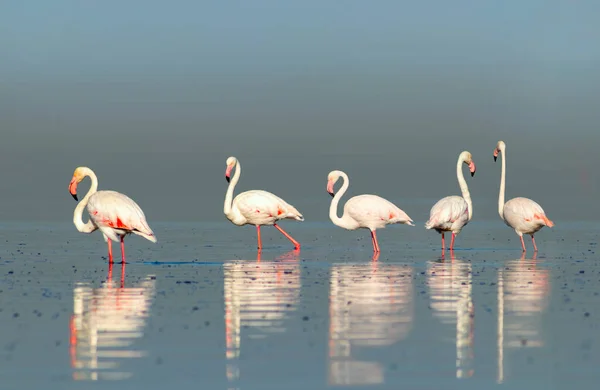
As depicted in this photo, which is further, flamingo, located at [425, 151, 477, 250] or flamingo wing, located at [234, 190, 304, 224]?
flamingo wing, located at [234, 190, 304, 224]

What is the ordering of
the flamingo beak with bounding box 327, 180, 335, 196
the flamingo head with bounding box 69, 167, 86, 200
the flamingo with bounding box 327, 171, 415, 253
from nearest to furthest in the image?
the flamingo head with bounding box 69, 167, 86, 200
the flamingo with bounding box 327, 171, 415, 253
the flamingo beak with bounding box 327, 180, 335, 196

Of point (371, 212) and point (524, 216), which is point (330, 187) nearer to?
point (371, 212)

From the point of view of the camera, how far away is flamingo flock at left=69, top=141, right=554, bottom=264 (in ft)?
70.4

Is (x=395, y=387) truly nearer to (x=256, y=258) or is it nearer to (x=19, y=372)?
(x=19, y=372)

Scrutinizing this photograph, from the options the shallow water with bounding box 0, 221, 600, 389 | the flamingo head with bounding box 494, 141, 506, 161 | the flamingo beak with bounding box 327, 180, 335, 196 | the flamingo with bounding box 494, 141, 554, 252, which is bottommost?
the shallow water with bounding box 0, 221, 600, 389

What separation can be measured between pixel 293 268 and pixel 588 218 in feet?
103

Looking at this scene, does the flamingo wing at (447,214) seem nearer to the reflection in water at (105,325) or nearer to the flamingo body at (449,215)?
the flamingo body at (449,215)

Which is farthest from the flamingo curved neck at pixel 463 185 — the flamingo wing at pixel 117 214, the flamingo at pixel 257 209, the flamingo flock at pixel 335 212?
the flamingo wing at pixel 117 214

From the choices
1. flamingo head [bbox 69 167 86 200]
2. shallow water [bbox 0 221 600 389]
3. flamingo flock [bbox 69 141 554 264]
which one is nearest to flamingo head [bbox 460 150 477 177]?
flamingo flock [bbox 69 141 554 264]

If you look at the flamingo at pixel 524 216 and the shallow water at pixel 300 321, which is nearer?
the shallow water at pixel 300 321

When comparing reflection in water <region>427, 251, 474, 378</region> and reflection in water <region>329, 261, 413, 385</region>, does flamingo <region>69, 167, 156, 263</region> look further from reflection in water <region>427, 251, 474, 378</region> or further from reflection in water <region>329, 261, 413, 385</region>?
reflection in water <region>427, 251, 474, 378</region>

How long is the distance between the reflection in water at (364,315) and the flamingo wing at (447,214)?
528 centimetres

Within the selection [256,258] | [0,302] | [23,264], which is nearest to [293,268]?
[256,258]

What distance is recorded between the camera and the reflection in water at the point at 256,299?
11734 mm
